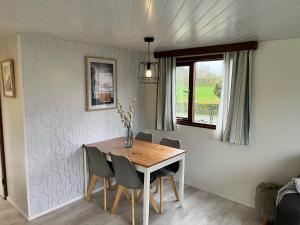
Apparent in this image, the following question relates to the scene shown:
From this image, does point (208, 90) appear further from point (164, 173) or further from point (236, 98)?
point (164, 173)

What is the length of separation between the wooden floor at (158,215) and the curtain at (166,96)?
1.26 meters

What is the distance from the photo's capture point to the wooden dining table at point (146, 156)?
253cm

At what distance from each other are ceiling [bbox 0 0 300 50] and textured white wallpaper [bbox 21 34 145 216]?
31 cm

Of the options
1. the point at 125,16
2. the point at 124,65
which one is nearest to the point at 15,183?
the point at 124,65

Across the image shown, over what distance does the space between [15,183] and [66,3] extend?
255 centimetres

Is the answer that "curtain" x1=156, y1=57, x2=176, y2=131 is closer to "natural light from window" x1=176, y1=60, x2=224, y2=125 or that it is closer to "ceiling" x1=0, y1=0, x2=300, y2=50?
"natural light from window" x1=176, y1=60, x2=224, y2=125

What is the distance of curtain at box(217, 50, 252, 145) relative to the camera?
9.82ft

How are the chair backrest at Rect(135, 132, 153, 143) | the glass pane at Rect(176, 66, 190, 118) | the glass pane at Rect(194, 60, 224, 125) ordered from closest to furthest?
the glass pane at Rect(194, 60, 224, 125) < the chair backrest at Rect(135, 132, 153, 143) < the glass pane at Rect(176, 66, 190, 118)

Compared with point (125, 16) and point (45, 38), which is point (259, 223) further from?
point (45, 38)

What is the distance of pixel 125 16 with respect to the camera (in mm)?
1854

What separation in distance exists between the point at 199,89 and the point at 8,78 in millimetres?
2708

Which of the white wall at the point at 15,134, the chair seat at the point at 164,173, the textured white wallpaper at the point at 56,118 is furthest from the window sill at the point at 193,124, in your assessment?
the white wall at the point at 15,134

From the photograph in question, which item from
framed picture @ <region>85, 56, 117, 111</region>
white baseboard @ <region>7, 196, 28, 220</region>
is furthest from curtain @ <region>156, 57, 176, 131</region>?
white baseboard @ <region>7, 196, 28, 220</region>

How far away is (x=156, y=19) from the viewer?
6.32 feet
